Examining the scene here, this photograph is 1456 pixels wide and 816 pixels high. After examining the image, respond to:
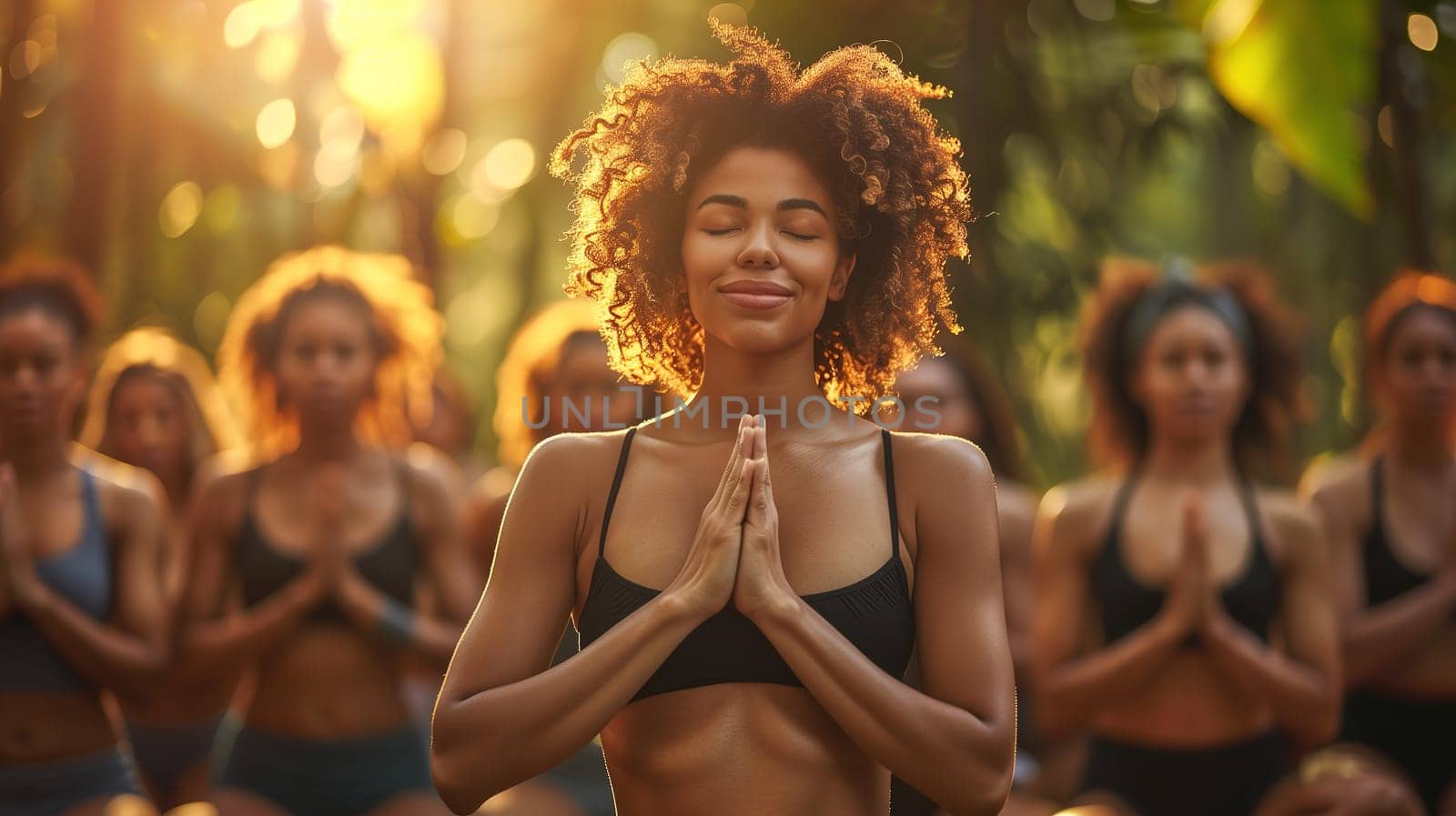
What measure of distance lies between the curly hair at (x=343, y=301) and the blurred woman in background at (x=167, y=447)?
1.01 meters

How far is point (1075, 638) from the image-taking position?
572 cm

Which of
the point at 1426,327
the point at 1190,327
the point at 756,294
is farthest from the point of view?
the point at 1426,327

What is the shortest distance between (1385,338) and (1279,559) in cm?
173

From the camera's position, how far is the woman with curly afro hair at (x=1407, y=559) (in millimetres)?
6289

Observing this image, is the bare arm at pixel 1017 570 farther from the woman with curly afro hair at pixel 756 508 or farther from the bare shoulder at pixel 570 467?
the bare shoulder at pixel 570 467

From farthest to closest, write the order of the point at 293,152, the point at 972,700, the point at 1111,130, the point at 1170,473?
the point at 293,152
the point at 1111,130
the point at 1170,473
the point at 972,700

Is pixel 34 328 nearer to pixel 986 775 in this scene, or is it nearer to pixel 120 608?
pixel 120 608

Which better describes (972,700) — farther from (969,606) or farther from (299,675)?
(299,675)

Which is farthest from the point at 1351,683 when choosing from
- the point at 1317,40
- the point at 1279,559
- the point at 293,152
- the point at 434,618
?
the point at 293,152

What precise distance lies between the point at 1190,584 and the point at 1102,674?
420 mm

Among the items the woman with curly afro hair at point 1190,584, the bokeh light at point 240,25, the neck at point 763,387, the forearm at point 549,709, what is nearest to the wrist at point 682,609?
the forearm at point 549,709

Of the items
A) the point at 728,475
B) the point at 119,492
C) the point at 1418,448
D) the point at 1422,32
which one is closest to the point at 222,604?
the point at 119,492

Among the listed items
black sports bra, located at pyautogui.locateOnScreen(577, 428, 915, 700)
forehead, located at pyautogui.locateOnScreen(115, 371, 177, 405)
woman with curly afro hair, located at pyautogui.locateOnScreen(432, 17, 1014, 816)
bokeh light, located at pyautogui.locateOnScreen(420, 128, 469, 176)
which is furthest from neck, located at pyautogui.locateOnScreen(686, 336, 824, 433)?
bokeh light, located at pyautogui.locateOnScreen(420, 128, 469, 176)

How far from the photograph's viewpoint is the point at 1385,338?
266 inches
